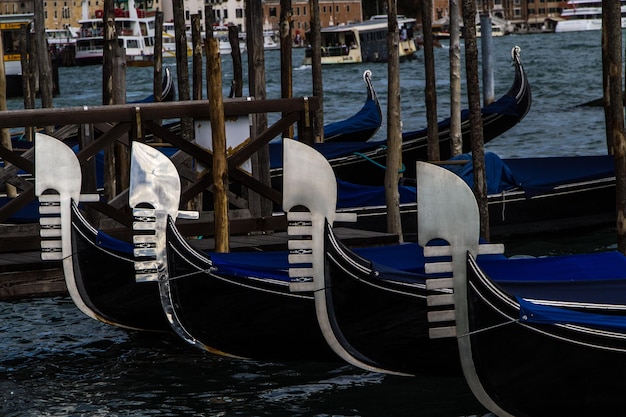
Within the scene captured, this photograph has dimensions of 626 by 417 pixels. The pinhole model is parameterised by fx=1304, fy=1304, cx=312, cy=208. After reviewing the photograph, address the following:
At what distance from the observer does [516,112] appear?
12445 millimetres

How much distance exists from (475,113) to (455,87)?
8.68 ft

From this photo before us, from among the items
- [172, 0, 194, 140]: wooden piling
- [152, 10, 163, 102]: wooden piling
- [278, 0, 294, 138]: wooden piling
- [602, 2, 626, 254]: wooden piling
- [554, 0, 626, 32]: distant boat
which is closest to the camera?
[602, 2, 626, 254]: wooden piling

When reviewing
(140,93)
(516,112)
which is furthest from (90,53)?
(516,112)

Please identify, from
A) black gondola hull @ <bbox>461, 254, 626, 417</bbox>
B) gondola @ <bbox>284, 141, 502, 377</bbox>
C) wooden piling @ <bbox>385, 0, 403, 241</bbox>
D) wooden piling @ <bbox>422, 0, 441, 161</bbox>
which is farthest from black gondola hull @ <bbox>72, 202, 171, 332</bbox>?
wooden piling @ <bbox>422, 0, 441, 161</bbox>

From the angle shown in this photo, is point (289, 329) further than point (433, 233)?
Yes

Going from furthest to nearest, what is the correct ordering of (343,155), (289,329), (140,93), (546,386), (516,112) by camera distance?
(140,93), (516,112), (343,155), (289,329), (546,386)

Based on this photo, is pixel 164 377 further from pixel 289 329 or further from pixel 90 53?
pixel 90 53

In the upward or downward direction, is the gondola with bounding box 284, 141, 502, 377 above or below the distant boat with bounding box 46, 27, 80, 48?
below

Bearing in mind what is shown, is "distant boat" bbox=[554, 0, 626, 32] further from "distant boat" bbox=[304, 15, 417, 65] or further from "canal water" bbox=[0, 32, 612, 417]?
"canal water" bbox=[0, 32, 612, 417]

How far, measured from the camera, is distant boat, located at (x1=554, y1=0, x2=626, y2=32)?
76875 mm

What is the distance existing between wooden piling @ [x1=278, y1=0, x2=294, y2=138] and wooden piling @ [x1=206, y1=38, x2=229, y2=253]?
8.95ft

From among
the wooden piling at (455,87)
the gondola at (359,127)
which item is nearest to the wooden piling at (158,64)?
the gondola at (359,127)

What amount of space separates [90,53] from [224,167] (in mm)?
46654

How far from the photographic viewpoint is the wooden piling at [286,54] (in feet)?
34.4
